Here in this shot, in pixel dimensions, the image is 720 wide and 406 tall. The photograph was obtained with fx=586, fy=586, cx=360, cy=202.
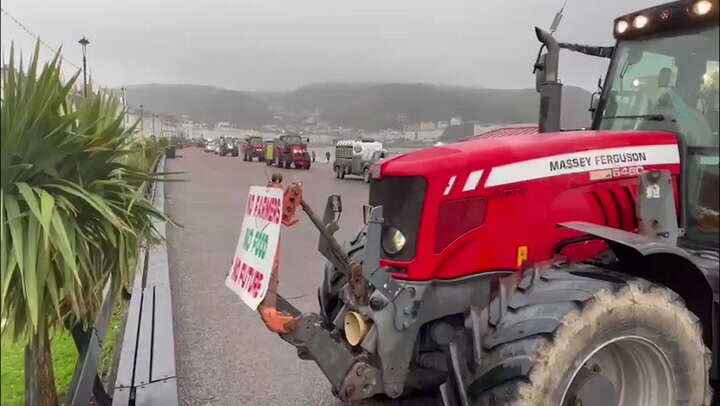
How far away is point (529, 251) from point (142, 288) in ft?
13.2

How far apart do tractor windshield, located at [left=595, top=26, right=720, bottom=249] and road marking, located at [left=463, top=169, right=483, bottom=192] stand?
1.36m

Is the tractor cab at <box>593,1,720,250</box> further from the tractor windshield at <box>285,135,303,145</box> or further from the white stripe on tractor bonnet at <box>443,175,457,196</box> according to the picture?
the tractor windshield at <box>285,135,303,145</box>

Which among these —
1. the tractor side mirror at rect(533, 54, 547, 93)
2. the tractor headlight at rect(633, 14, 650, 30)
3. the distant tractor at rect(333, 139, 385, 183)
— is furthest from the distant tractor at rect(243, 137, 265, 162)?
the tractor headlight at rect(633, 14, 650, 30)

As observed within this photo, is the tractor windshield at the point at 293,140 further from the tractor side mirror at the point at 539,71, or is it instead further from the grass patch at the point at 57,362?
the tractor side mirror at the point at 539,71

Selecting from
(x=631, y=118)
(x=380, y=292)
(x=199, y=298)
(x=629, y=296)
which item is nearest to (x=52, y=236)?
(x=380, y=292)

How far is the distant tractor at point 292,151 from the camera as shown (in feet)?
114

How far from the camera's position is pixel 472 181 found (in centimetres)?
294

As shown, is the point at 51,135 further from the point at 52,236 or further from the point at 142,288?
the point at 142,288

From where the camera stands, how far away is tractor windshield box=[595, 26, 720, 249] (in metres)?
3.43

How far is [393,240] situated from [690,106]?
1997 millimetres

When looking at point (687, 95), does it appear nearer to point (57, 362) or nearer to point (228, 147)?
point (57, 362)

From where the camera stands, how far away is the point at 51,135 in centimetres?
260

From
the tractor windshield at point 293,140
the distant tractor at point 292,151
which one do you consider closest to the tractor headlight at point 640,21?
the distant tractor at point 292,151

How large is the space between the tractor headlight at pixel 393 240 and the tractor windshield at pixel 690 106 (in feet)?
5.75
